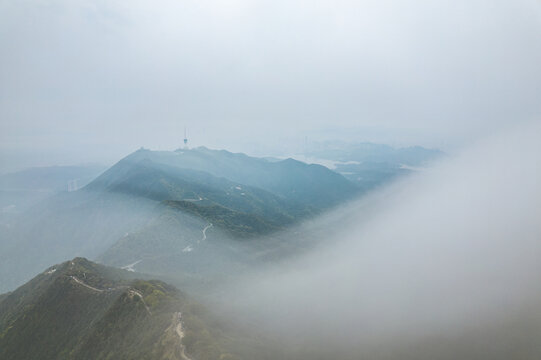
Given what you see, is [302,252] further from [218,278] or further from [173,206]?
[173,206]

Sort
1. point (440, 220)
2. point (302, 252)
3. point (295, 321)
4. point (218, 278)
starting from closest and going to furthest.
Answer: point (295, 321) → point (218, 278) → point (302, 252) → point (440, 220)

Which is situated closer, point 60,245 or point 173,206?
point 173,206

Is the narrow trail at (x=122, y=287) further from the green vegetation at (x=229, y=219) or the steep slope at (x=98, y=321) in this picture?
the green vegetation at (x=229, y=219)

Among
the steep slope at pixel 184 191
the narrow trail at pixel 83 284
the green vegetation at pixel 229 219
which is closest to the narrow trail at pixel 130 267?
the narrow trail at pixel 83 284

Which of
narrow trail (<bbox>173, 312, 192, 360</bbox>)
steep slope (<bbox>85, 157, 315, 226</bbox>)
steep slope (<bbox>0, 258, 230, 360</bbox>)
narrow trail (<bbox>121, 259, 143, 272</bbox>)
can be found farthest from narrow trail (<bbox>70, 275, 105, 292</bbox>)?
steep slope (<bbox>85, 157, 315, 226</bbox>)

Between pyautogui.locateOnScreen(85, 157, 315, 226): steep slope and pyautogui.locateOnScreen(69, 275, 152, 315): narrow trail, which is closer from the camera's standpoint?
pyautogui.locateOnScreen(69, 275, 152, 315): narrow trail

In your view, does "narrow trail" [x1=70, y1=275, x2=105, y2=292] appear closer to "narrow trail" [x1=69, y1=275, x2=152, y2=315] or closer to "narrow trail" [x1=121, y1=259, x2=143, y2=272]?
"narrow trail" [x1=69, y1=275, x2=152, y2=315]

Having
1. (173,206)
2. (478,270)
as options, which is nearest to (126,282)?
(173,206)

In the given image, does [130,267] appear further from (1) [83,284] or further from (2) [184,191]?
(2) [184,191]
